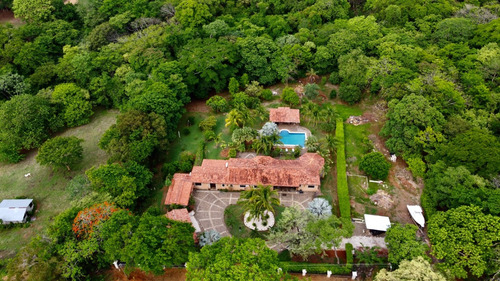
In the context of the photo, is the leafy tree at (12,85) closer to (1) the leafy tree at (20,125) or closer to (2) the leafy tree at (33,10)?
(1) the leafy tree at (20,125)

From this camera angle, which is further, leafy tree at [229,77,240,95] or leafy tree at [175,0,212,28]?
leafy tree at [175,0,212,28]

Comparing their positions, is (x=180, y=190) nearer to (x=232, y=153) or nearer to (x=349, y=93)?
(x=232, y=153)

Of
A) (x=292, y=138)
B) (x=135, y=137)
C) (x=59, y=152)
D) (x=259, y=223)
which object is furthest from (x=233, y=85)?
(x=59, y=152)

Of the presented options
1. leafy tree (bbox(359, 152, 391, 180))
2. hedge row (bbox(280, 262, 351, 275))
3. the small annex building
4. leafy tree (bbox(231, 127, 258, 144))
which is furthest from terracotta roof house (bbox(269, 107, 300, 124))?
the small annex building

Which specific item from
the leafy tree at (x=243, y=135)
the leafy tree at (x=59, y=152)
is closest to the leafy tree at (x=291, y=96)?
the leafy tree at (x=243, y=135)

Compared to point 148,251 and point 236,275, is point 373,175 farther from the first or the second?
point 148,251

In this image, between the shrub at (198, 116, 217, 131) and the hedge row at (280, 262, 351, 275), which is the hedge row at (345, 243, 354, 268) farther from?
the shrub at (198, 116, 217, 131)

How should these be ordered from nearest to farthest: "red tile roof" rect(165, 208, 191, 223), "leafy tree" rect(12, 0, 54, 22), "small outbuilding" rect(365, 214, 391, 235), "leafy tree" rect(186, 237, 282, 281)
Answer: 1. "leafy tree" rect(186, 237, 282, 281)
2. "small outbuilding" rect(365, 214, 391, 235)
3. "red tile roof" rect(165, 208, 191, 223)
4. "leafy tree" rect(12, 0, 54, 22)
